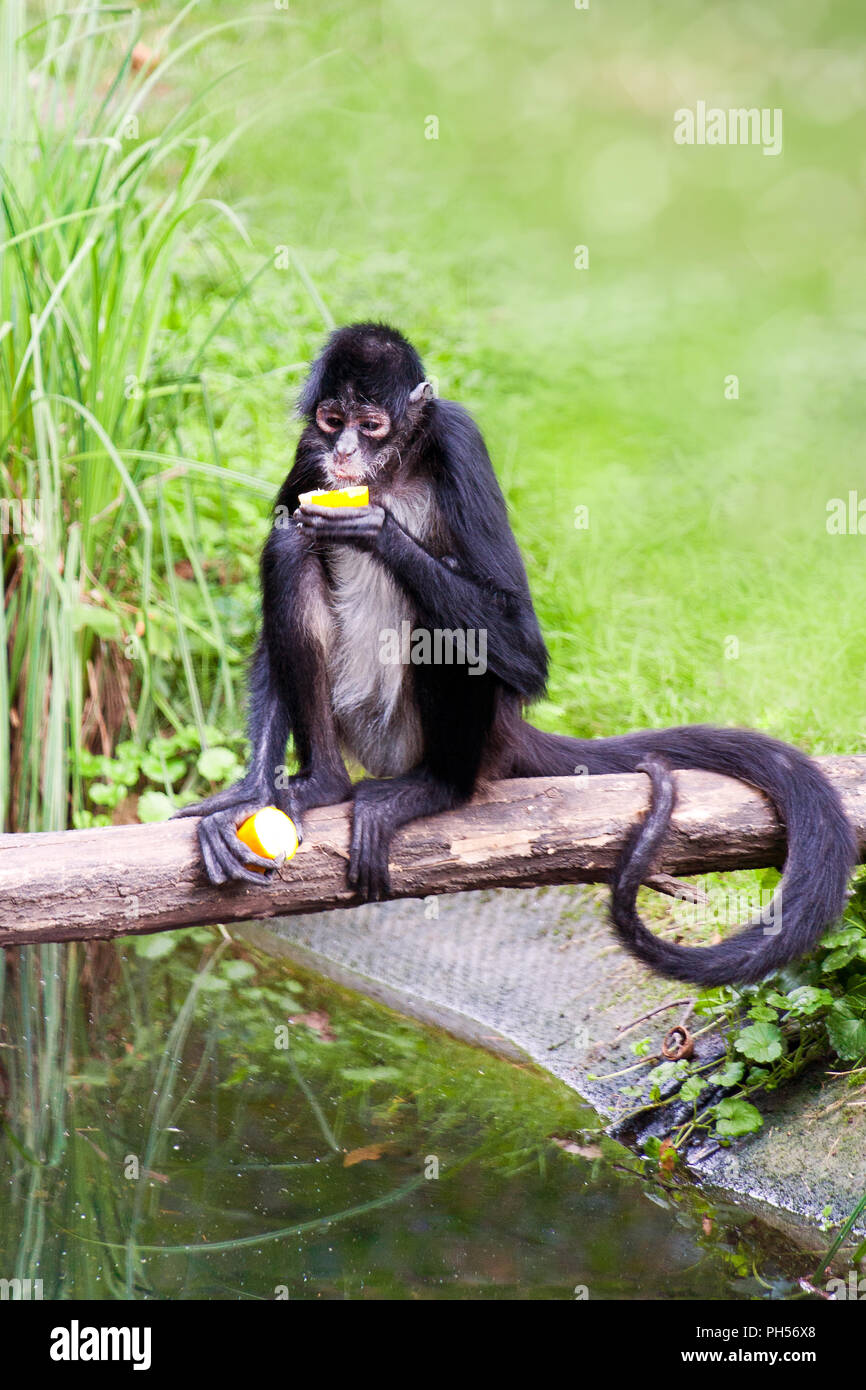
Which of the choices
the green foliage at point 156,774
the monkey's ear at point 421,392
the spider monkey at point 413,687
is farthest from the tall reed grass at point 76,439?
the monkey's ear at point 421,392

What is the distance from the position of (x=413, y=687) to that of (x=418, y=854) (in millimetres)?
569

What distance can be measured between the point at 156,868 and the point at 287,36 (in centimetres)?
1104

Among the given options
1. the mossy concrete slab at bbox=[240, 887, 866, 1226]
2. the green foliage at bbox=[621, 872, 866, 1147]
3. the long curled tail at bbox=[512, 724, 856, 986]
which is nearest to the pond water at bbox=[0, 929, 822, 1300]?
the mossy concrete slab at bbox=[240, 887, 866, 1226]

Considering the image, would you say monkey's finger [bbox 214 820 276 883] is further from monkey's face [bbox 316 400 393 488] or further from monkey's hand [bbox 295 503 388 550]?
monkey's face [bbox 316 400 393 488]

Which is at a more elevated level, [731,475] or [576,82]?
[576,82]

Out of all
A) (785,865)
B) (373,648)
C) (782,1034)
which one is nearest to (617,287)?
(373,648)

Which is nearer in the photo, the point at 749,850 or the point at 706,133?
the point at 749,850

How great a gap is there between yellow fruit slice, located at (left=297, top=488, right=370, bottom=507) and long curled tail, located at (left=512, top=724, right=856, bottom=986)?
1131 millimetres

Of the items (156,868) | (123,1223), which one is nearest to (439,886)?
(156,868)

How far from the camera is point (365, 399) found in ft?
13.8

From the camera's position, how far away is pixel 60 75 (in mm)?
5688

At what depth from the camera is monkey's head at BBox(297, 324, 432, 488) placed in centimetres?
420

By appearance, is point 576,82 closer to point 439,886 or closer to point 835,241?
point 835,241

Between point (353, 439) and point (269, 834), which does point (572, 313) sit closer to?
point (353, 439)
